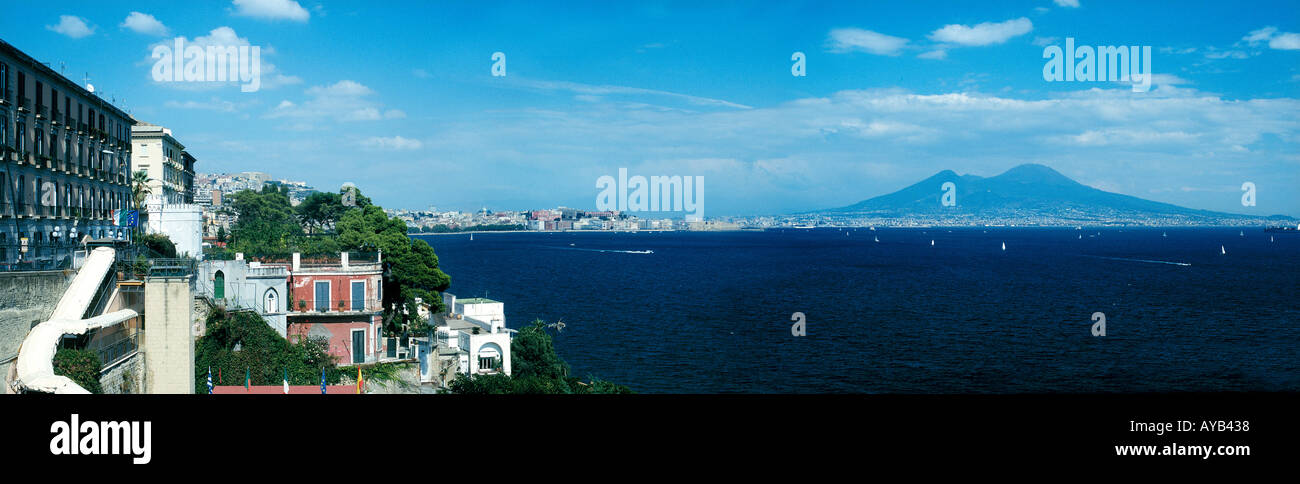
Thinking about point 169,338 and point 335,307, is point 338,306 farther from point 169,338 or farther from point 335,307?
point 169,338

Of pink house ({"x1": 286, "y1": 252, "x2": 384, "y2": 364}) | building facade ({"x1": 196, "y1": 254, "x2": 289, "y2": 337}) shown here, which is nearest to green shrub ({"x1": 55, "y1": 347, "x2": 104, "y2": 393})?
building facade ({"x1": 196, "y1": 254, "x2": 289, "y2": 337})

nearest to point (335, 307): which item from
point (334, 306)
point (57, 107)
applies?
point (334, 306)

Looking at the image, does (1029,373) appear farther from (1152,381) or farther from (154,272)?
(154,272)

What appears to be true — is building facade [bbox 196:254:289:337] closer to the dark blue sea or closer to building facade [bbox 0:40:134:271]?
building facade [bbox 0:40:134:271]

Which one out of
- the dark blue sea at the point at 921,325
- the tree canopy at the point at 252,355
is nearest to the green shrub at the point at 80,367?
the tree canopy at the point at 252,355

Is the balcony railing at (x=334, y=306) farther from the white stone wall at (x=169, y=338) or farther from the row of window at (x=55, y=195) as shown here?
the white stone wall at (x=169, y=338)
